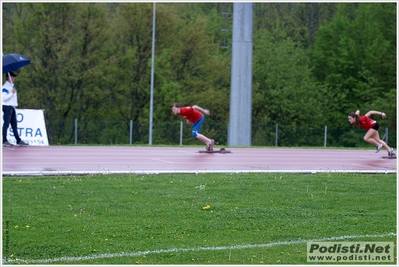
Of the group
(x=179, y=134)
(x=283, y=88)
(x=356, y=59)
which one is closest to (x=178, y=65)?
(x=283, y=88)

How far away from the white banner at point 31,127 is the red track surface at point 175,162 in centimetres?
256

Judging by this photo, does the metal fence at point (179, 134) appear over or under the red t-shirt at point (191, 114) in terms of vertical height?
under

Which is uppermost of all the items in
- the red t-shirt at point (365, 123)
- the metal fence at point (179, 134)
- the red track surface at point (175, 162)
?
the red t-shirt at point (365, 123)

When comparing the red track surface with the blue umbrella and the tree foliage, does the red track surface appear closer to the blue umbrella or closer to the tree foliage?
the blue umbrella

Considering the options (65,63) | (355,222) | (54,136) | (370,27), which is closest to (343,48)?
(370,27)

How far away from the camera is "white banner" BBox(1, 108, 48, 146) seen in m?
24.2

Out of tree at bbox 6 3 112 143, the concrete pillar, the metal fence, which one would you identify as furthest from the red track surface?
tree at bbox 6 3 112 143

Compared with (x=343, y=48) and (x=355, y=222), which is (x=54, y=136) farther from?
(x=355, y=222)

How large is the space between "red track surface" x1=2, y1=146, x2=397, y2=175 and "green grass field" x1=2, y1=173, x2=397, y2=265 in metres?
1.17

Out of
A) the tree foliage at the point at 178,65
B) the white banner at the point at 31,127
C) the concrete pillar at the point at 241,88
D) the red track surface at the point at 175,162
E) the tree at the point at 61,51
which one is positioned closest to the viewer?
the red track surface at the point at 175,162

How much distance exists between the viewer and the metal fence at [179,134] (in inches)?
1642

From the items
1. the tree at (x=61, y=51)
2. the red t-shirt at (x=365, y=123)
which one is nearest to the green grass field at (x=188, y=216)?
the red t-shirt at (x=365, y=123)

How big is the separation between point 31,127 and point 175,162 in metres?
8.56

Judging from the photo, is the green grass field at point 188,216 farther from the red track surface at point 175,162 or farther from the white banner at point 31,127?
the white banner at point 31,127
